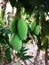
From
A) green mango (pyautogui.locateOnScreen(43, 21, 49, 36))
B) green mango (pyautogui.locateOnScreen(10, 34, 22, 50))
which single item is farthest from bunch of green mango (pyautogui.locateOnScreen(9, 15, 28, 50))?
green mango (pyautogui.locateOnScreen(43, 21, 49, 36))

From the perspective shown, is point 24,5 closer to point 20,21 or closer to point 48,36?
point 20,21

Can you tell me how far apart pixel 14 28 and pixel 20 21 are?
0.02m

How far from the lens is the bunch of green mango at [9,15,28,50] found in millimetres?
522

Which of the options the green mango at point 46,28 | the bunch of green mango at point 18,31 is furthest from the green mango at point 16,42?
the green mango at point 46,28

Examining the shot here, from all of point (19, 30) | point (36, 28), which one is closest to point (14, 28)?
point (19, 30)

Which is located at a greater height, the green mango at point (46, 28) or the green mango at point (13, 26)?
the green mango at point (13, 26)

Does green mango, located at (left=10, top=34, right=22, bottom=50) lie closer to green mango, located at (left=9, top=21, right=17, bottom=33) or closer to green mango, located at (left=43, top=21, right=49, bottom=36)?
green mango, located at (left=9, top=21, right=17, bottom=33)

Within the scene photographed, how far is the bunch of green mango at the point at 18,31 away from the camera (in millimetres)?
522

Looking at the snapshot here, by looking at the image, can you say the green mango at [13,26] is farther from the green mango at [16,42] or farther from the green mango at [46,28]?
the green mango at [46,28]

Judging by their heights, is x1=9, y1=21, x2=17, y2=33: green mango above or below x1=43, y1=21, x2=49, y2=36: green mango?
above

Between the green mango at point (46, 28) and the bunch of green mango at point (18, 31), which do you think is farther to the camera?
the green mango at point (46, 28)

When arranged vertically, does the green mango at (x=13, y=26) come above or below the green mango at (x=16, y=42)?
above

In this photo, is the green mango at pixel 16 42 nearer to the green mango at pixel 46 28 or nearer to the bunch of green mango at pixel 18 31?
the bunch of green mango at pixel 18 31

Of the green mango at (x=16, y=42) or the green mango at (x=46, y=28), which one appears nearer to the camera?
the green mango at (x=16, y=42)
